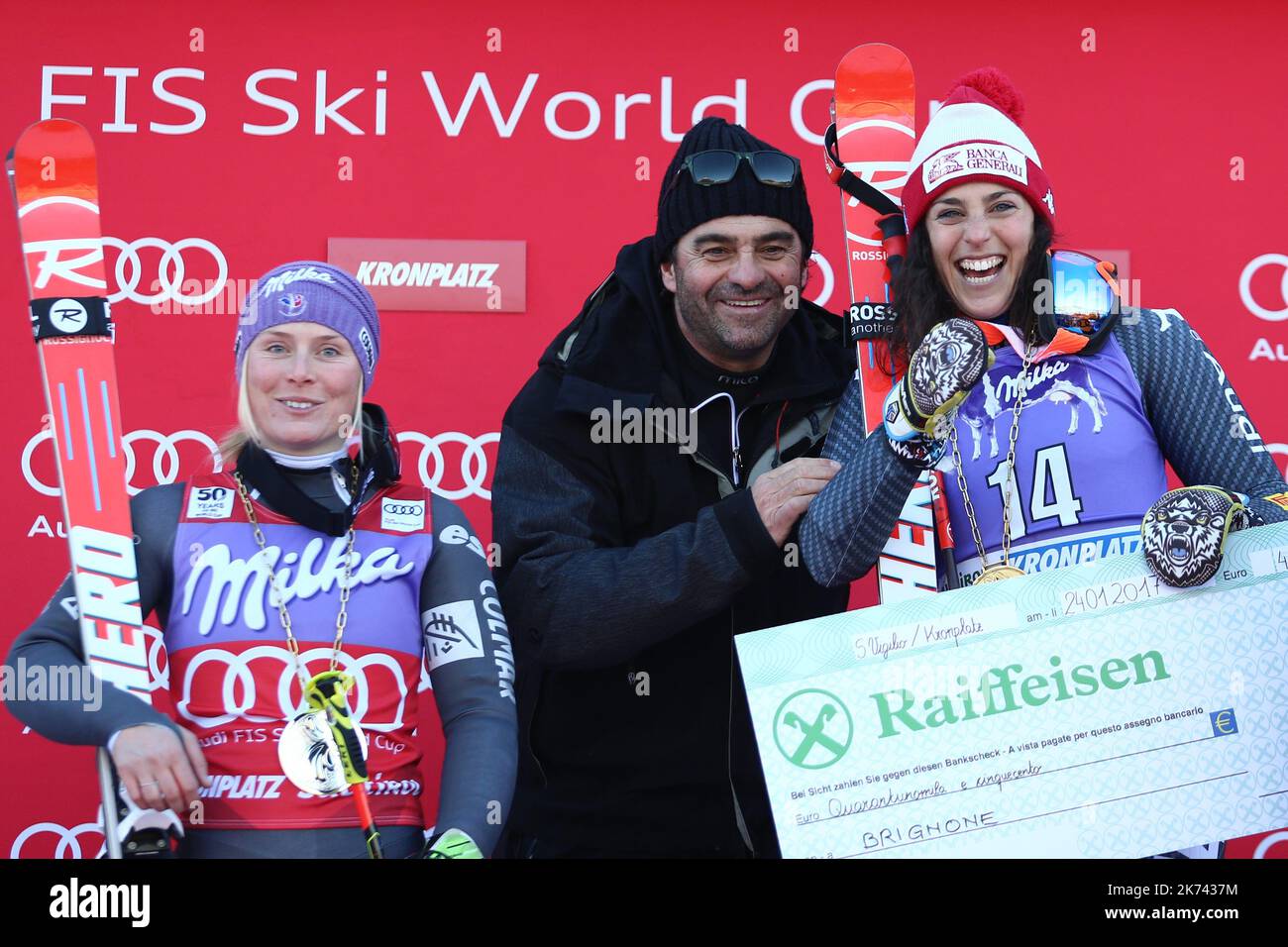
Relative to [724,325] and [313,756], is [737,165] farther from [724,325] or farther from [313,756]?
[313,756]

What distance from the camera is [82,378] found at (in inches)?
97.6

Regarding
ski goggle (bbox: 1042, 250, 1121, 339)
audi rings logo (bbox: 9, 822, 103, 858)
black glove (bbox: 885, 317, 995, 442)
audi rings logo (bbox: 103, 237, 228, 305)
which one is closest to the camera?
black glove (bbox: 885, 317, 995, 442)

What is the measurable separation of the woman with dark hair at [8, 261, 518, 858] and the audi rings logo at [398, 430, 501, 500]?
118cm

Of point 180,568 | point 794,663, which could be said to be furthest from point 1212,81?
point 180,568

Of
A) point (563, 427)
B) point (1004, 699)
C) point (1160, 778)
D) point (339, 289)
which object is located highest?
point (339, 289)

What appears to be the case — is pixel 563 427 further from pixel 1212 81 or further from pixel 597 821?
pixel 1212 81

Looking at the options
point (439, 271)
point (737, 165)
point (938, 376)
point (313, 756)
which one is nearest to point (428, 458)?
point (439, 271)

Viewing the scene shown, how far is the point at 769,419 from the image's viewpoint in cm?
271

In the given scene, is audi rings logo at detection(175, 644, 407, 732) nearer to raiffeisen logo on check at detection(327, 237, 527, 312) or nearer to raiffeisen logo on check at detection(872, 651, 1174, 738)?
raiffeisen logo on check at detection(872, 651, 1174, 738)

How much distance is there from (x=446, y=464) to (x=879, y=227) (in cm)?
138

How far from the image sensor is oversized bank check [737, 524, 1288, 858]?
207 cm

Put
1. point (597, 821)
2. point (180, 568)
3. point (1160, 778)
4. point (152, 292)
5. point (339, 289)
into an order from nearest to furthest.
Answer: point (1160, 778), point (180, 568), point (339, 289), point (597, 821), point (152, 292)

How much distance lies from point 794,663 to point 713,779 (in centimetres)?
53

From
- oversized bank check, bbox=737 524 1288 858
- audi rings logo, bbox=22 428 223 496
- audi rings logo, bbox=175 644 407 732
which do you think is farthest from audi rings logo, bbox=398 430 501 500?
oversized bank check, bbox=737 524 1288 858
